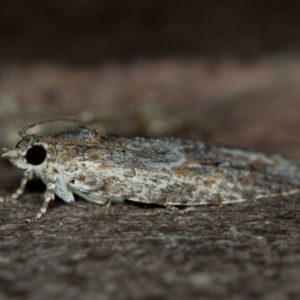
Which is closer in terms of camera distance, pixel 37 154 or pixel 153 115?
pixel 37 154

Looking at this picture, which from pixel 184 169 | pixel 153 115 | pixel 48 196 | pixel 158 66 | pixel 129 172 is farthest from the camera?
pixel 158 66

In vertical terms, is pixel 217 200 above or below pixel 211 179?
below

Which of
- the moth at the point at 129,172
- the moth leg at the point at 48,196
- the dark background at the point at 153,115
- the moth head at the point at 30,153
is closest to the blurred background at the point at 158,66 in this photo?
the dark background at the point at 153,115

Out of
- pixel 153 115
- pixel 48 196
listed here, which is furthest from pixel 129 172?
pixel 153 115

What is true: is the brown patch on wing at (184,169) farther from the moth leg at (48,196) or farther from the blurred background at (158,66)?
the blurred background at (158,66)

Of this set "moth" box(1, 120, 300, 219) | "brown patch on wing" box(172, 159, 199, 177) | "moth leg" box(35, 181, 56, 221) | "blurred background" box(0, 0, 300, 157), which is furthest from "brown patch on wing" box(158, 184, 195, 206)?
"blurred background" box(0, 0, 300, 157)

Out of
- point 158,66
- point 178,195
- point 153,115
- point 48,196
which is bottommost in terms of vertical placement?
point 48,196

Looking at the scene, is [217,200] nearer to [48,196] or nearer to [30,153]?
[48,196]

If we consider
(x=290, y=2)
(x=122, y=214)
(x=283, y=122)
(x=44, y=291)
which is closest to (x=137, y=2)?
(x=290, y=2)
